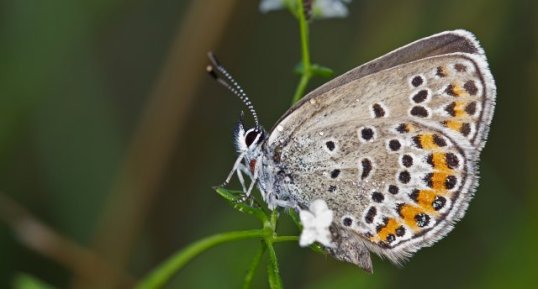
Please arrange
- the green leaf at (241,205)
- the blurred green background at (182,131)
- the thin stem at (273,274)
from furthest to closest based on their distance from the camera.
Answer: the blurred green background at (182,131) → the green leaf at (241,205) → the thin stem at (273,274)

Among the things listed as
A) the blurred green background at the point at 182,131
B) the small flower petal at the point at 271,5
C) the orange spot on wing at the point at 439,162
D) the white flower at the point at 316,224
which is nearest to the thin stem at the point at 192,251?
the white flower at the point at 316,224

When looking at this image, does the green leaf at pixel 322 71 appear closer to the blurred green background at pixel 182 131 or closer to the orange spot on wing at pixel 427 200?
the orange spot on wing at pixel 427 200

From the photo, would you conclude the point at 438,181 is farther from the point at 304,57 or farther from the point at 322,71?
the point at 304,57

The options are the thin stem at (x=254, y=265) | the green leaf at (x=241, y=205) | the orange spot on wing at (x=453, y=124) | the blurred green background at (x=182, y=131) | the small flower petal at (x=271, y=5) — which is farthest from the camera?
the blurred green background at (x=182, y=131)

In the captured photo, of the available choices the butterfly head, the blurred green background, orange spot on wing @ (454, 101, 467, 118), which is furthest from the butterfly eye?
the blurred green background

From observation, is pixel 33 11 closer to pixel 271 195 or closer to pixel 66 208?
pixel 66 208

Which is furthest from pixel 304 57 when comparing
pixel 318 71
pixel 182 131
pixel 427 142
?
pixel 182 131

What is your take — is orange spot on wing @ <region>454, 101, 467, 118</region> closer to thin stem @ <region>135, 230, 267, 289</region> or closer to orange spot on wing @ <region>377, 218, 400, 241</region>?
orange spot on wing @ <region>377, 218, 400, 241</region>
